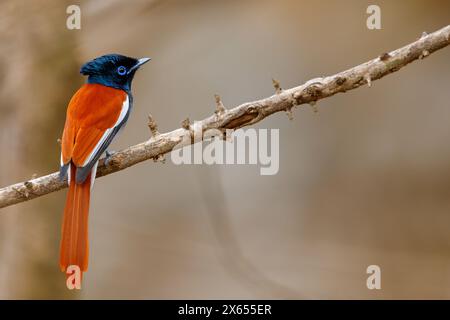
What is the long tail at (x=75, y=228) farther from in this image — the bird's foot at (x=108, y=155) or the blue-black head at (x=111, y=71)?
the blue-black head at (x=111, y=71)

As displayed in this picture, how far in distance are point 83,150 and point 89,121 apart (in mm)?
230

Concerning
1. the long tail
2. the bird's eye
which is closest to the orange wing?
the long tail

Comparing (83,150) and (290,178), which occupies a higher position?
(290,178)

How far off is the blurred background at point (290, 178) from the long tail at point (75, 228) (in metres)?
2.76

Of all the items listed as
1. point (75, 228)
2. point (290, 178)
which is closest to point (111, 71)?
point (75, 228)

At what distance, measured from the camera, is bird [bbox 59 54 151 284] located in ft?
13.2

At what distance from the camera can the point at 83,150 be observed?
13.5 feet

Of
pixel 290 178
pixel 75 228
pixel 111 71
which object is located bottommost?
pixel 75 228

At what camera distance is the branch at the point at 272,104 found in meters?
3.80

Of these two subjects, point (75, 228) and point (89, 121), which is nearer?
point (75, 228)

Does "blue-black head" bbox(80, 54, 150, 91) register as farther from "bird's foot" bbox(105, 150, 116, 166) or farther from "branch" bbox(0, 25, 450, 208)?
"branch" bbox(0, 25, 450, 208)

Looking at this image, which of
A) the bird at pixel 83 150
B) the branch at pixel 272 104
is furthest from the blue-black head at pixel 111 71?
the branch at pixel 272 104

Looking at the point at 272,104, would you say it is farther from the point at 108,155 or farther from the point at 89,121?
the point at 89,121

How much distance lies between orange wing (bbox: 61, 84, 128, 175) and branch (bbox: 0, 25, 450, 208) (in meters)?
0.14
